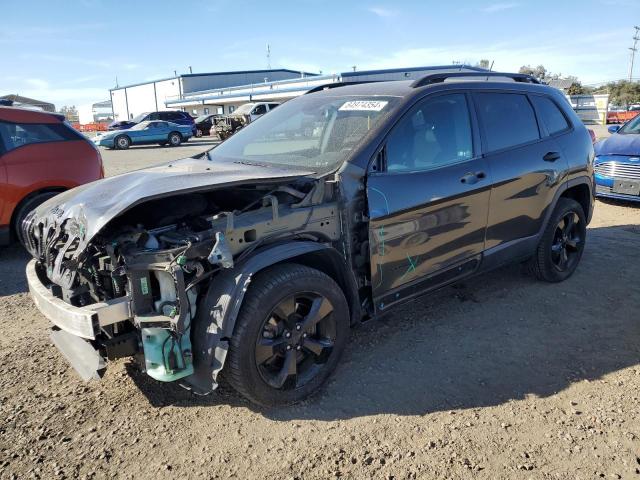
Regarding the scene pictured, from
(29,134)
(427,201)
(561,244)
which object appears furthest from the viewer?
(29,134)

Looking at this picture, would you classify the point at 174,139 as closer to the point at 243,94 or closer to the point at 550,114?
the point at 243,94

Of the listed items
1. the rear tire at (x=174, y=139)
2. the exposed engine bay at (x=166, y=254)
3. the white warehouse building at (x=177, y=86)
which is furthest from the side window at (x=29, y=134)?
the white warehouse building at (x=177, y=86)

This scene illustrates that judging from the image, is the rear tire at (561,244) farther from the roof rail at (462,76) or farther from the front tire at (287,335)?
the front tire at (287,335)

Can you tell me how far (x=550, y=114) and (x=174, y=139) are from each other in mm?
24501

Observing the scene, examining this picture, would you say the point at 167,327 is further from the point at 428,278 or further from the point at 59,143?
the point at 59,143

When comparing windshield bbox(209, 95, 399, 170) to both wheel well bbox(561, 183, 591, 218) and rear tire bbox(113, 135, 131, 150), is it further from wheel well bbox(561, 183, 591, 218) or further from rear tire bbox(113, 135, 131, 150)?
rear tire bbox(113, 135, 131, 150)

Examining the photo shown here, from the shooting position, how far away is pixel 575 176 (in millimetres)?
4895

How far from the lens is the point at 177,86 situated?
60875 millimetres

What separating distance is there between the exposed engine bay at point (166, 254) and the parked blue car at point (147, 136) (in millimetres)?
23880

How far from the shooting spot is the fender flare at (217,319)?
2.68m

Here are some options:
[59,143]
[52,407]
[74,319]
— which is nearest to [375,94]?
[74,319]

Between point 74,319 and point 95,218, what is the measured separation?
1.74ft

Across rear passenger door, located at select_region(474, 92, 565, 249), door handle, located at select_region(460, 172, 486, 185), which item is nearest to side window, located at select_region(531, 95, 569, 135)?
rear passenger door, located at select_region(474, 92, 565, 249)

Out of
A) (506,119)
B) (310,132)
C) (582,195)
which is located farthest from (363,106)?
(582,195)
